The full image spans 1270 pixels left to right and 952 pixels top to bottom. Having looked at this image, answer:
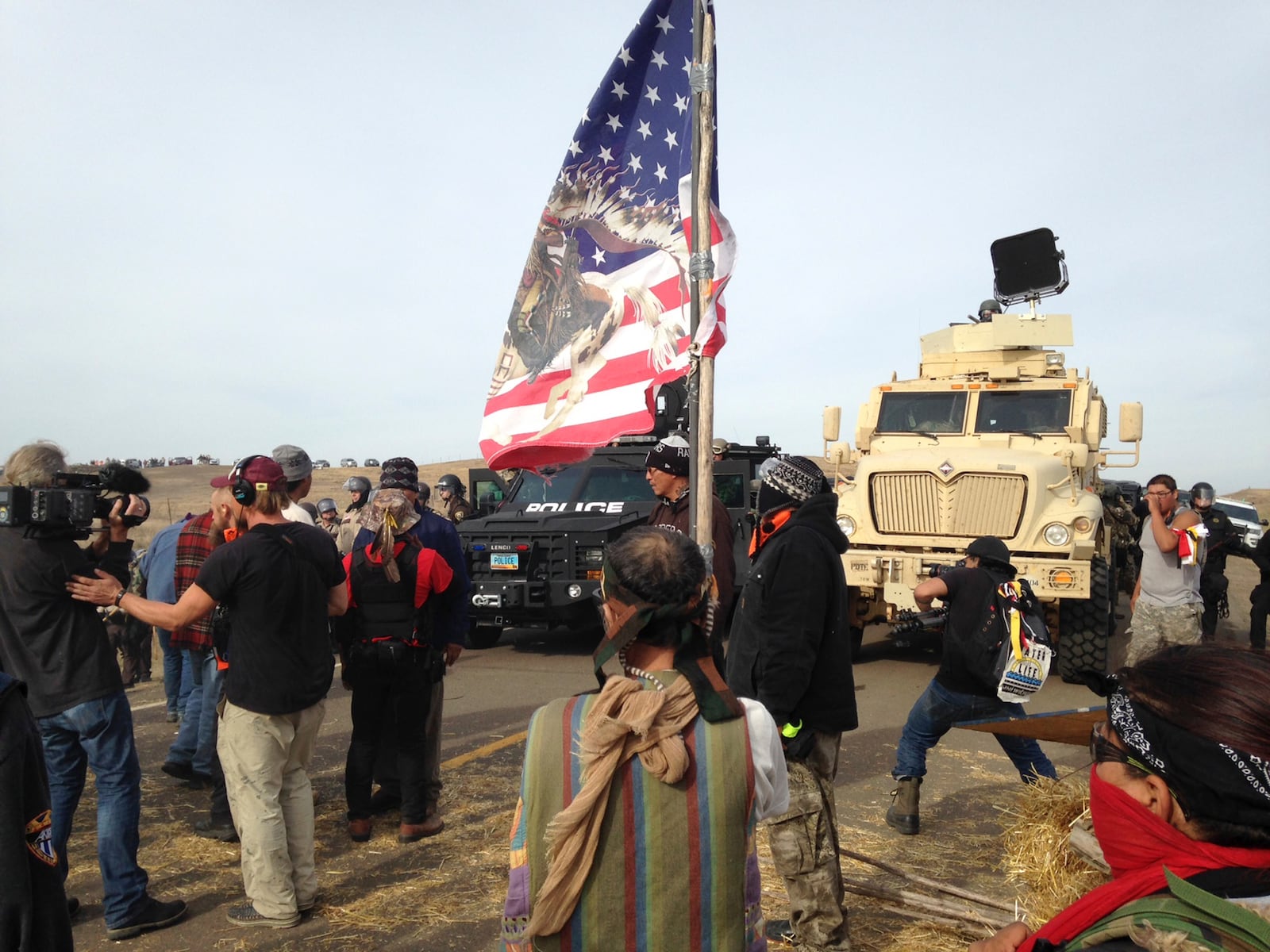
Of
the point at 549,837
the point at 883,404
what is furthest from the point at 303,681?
the point at 883,404

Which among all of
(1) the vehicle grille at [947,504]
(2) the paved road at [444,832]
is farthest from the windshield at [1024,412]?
(2) the paved road at [444,832]

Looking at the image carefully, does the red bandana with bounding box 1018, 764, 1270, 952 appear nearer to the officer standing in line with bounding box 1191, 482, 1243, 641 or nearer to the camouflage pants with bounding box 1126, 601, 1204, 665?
the camouflage pants with bounding box 1126, 601, 1204, 665

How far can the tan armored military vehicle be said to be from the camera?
888 cm

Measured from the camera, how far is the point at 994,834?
16.5 ft

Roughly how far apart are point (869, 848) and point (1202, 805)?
150 inches

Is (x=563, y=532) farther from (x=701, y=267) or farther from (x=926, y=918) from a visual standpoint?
(x=926, y=918)

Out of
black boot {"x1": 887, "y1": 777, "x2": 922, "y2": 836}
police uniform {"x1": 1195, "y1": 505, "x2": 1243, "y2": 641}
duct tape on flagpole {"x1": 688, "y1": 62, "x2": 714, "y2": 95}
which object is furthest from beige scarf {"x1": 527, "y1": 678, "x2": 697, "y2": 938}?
police uniform {"x1": 1195, "y1": 505, "x2": 1243, "y2": 641}

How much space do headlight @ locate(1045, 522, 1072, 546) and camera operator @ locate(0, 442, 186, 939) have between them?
7.77 meters

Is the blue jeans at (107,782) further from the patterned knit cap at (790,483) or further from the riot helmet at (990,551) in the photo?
the riot helmet at (990,551)

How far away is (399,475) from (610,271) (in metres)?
1.75

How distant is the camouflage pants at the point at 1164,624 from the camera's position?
24.0 ft

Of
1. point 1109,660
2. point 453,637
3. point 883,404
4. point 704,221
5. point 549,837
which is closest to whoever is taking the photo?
point 549,837

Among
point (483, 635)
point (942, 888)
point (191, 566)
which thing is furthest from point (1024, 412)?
point (191, 566)

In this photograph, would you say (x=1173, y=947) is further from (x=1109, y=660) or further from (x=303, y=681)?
(x=1109, y=660)
